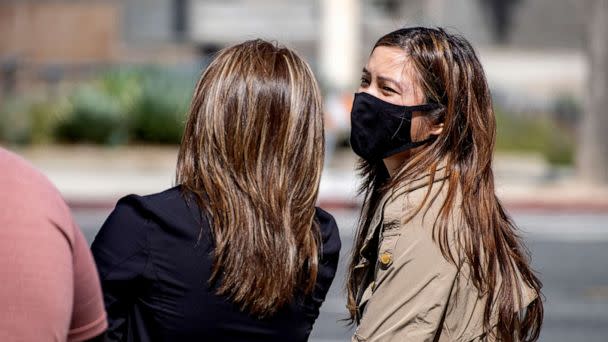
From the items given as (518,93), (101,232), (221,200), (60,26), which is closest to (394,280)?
(221,200)

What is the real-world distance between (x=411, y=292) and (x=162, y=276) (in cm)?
55

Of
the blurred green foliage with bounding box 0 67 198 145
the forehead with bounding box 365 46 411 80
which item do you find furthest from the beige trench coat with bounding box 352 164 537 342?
the blurred green foliage with bounding box 0 67 198 145

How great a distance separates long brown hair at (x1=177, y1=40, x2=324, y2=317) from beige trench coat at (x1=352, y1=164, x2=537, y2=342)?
180 mm

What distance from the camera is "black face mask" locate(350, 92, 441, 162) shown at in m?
2.98

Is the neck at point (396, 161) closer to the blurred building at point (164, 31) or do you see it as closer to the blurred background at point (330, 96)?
the blurred background at point (330, 96)

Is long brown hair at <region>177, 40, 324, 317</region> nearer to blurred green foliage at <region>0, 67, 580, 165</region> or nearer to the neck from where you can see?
the neck

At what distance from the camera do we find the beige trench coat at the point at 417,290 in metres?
2.68

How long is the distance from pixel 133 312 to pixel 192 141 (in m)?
0.39

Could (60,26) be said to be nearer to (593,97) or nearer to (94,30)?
(94,30)

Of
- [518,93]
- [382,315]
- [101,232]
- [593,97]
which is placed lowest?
[518,93]

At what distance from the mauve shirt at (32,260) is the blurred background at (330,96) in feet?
5.16

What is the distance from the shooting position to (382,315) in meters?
2.70

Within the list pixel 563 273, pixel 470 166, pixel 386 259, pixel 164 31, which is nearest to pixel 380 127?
pixel 470 166

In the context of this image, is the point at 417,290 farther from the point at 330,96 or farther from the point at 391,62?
the point at 330,96
